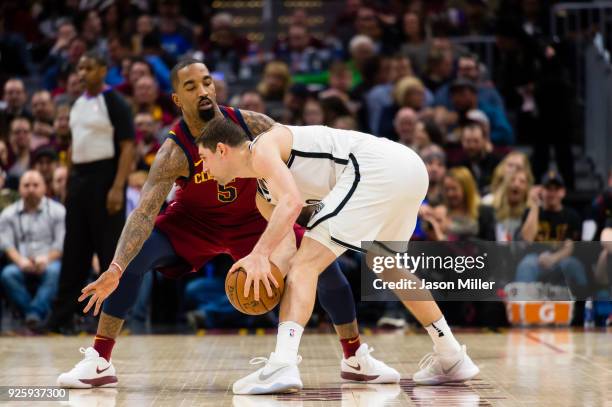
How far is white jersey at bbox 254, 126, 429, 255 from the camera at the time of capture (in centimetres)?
503

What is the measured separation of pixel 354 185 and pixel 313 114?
20.5 feet

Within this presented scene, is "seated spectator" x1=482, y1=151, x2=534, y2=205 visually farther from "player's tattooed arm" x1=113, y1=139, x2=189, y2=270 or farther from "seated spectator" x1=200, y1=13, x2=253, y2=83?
"player's tattooed arm" x1=113, y1=139, x2=189, y2=270

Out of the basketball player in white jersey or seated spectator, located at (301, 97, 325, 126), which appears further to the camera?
seated spectator, located at (301, 97, 325, 126)

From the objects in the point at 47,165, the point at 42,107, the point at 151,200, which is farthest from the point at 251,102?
the point at 151,200

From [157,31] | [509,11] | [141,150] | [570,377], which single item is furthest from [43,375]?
[509,11]

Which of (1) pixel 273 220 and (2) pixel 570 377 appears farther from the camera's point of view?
(2) pixel 570 377

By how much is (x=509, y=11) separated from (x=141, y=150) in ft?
18.0

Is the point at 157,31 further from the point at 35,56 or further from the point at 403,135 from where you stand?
the point at 403,135

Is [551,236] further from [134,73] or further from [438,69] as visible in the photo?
[134,73]

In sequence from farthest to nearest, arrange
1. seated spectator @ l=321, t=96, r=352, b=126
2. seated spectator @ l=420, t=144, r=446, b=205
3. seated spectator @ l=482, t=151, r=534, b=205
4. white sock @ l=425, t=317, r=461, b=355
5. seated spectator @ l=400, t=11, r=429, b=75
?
seated spectator @ l=400, t=11, r=429, b=75, seated spectator @ l=321, t=96, r=352, b=126, seated spectator @ l=420, t=144, r=446, b=205, seated spectator @ l=482, t=151, r=534, b=205, white sock @ l=425, t=317, r=461, b=355

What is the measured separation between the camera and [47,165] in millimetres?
10742

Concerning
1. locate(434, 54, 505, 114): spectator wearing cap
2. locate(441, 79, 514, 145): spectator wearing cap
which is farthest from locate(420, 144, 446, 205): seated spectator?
locate(434, 54, 505, 114): spectator wearing cap

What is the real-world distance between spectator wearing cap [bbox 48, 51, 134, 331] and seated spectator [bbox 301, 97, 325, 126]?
9.15 feet

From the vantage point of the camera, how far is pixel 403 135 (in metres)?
11.2
